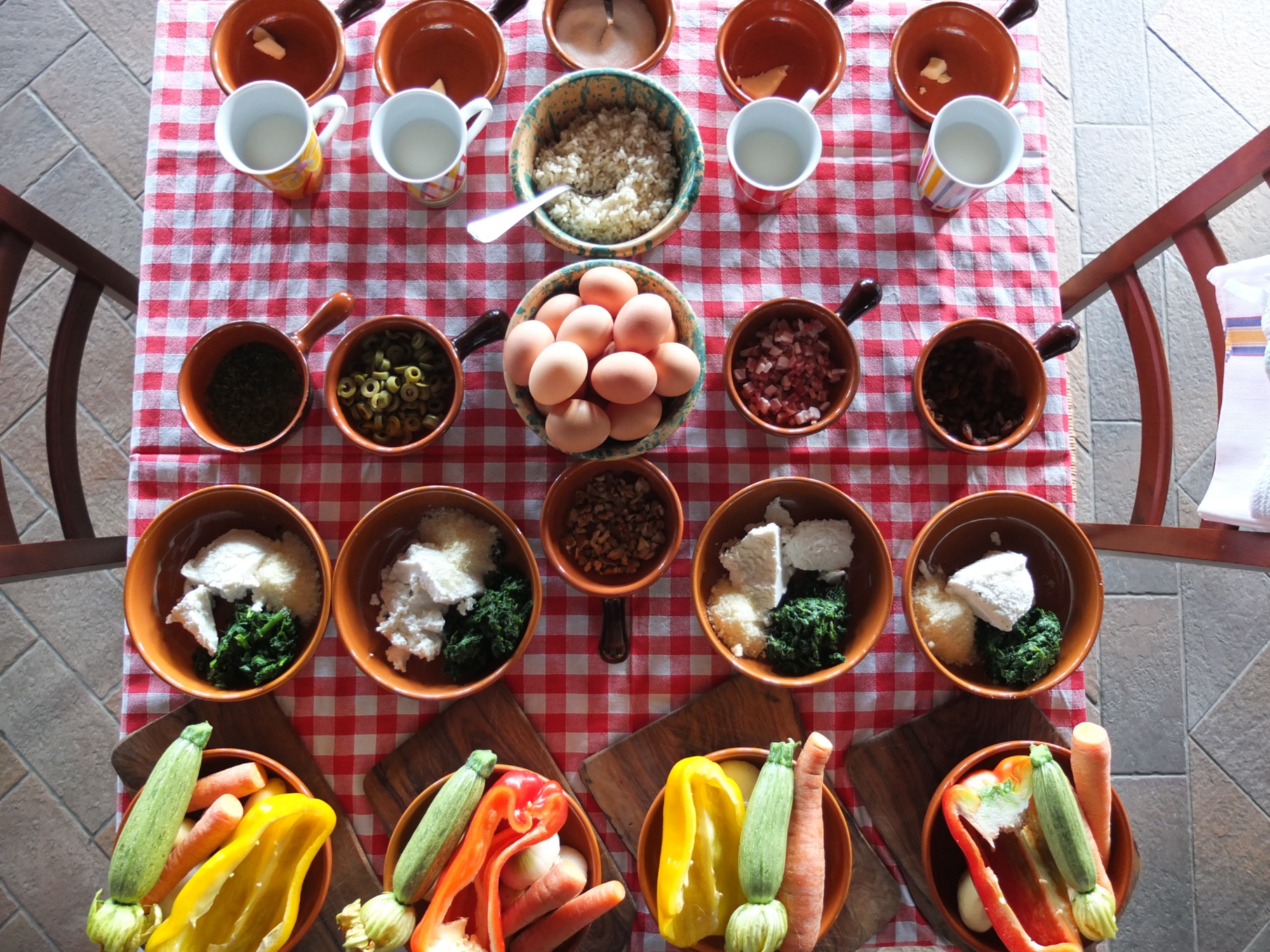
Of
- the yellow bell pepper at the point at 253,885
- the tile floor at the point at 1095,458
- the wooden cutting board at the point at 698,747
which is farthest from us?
the tile floor at the point at 1095,458

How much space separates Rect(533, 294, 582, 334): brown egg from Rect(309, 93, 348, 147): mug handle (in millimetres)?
452

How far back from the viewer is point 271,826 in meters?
Answer: 1.11

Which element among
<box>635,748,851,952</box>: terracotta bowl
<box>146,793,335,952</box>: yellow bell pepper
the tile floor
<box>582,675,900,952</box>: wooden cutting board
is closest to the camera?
<box>146,793,335,952</box>: yellow bell pepper

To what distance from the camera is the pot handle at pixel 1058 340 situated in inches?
48.4

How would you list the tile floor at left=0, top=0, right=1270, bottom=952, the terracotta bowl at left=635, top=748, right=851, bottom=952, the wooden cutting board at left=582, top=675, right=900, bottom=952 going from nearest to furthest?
the terracotta bowl at left=635, top=748, right=851, bottom=952
the wooden cutting board at left=582, top=675, right=900, bottom=952
the tile floor at left=0, top=0, right=1270, bottom=952

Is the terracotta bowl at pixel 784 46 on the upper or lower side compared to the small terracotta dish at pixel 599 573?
upper

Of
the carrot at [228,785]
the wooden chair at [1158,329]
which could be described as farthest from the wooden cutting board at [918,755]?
the carrot at [228,785]

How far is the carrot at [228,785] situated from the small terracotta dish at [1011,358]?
1.12 m

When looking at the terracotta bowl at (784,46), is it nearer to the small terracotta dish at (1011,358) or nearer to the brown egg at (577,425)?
the small terracotta dish at (1011,358)

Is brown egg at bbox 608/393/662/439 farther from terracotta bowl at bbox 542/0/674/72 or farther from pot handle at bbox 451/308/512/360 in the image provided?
terracotta bowl at bbox 542/0/674/72

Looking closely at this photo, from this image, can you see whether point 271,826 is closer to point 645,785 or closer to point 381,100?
point 645,785

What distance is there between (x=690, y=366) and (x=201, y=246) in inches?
33.6

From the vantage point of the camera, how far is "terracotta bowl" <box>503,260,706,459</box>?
46.3 inches

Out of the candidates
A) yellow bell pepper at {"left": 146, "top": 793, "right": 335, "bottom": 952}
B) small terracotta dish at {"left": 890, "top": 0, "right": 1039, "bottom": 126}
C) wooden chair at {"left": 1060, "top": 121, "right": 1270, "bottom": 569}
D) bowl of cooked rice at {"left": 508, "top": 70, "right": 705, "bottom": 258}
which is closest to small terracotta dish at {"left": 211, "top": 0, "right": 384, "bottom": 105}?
bowl of cooked rice at {"left": 508, "top": 70, "right": 705, "bottom": 258}
